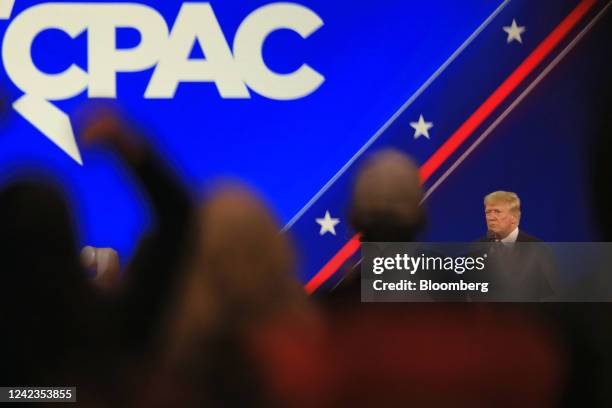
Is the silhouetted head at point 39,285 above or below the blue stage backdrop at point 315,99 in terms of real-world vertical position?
below

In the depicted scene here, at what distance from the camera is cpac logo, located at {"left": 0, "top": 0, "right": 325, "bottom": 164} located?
6.81 ft

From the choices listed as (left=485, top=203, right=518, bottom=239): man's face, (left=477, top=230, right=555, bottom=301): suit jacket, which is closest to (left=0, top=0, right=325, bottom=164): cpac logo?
(left=485, top=203, right=518, bottom=239): man's face

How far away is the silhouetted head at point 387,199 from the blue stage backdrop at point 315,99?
3 centimetres

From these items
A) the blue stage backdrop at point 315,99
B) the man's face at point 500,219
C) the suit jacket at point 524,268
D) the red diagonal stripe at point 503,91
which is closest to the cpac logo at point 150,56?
the blue stage backdrop at point 315,99

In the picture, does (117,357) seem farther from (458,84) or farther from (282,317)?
(458,84)

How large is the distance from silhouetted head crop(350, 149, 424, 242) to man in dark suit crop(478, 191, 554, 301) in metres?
0.23

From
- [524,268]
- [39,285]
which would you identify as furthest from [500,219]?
[39,285]

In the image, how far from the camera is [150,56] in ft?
6.81

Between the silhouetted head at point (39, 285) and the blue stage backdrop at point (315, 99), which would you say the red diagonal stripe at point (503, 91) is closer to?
the blue stage backdrop at point (315, 99)

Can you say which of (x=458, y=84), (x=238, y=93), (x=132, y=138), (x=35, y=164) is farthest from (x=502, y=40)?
(x=35, y=164)

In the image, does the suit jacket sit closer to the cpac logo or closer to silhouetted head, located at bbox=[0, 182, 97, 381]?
the cpac logo

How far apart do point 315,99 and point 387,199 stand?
0.39 metres

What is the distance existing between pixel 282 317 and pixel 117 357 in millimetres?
528

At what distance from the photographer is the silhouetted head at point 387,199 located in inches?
81.4
